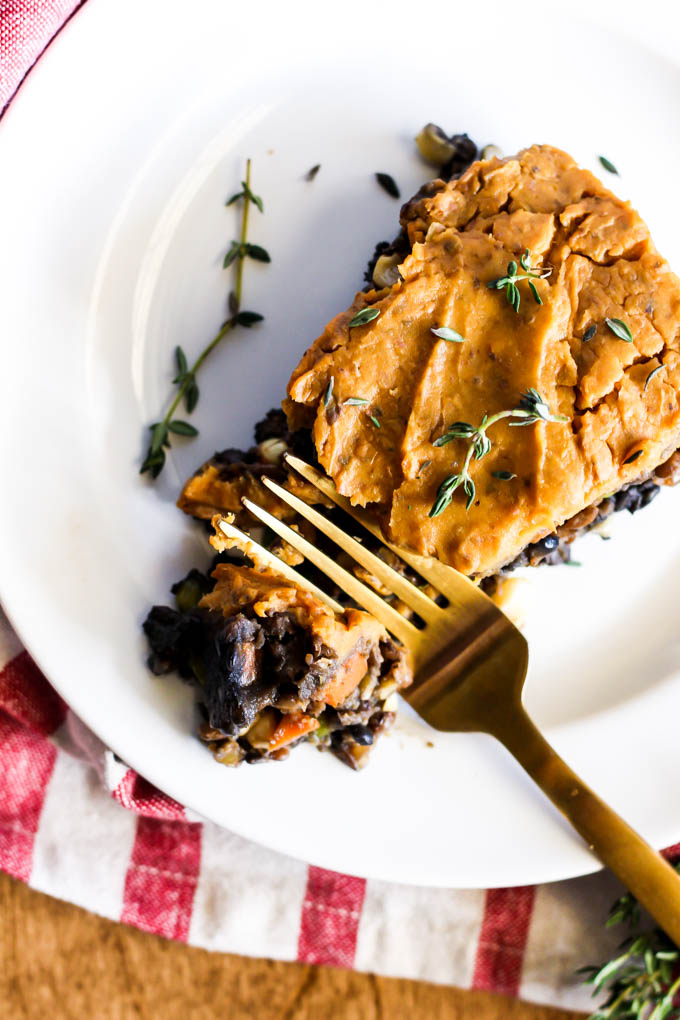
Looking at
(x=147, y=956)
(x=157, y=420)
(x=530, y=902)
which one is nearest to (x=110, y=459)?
(x=157, y=420)

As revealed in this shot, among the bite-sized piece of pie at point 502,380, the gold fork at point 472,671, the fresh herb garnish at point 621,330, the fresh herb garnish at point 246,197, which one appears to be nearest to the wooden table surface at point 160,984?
the gold fork at point 472,671

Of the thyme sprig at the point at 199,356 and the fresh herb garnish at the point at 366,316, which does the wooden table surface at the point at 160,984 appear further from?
the fresh herb garnish at the point at 366,316

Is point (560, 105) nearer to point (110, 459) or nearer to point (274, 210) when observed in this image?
point (274, 210)

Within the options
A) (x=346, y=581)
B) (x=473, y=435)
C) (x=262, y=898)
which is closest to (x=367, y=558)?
(x=346, y=581)

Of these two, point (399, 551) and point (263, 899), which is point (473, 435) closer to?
point (399, 551)

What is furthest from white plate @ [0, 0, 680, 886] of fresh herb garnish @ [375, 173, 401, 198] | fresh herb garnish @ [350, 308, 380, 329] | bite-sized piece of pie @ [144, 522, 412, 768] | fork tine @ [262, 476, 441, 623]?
fresh herb garnish @ [350, 308, 380, 329]

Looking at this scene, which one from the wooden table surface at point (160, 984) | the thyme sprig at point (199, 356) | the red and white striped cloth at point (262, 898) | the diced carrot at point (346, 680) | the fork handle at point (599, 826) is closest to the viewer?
the diced carrot at point (346, 680)

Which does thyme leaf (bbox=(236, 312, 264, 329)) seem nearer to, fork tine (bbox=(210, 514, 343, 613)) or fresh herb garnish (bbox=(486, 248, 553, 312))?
fork tine (bbox=(210, 514, 343, 613))

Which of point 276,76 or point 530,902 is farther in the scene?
point 530,902
